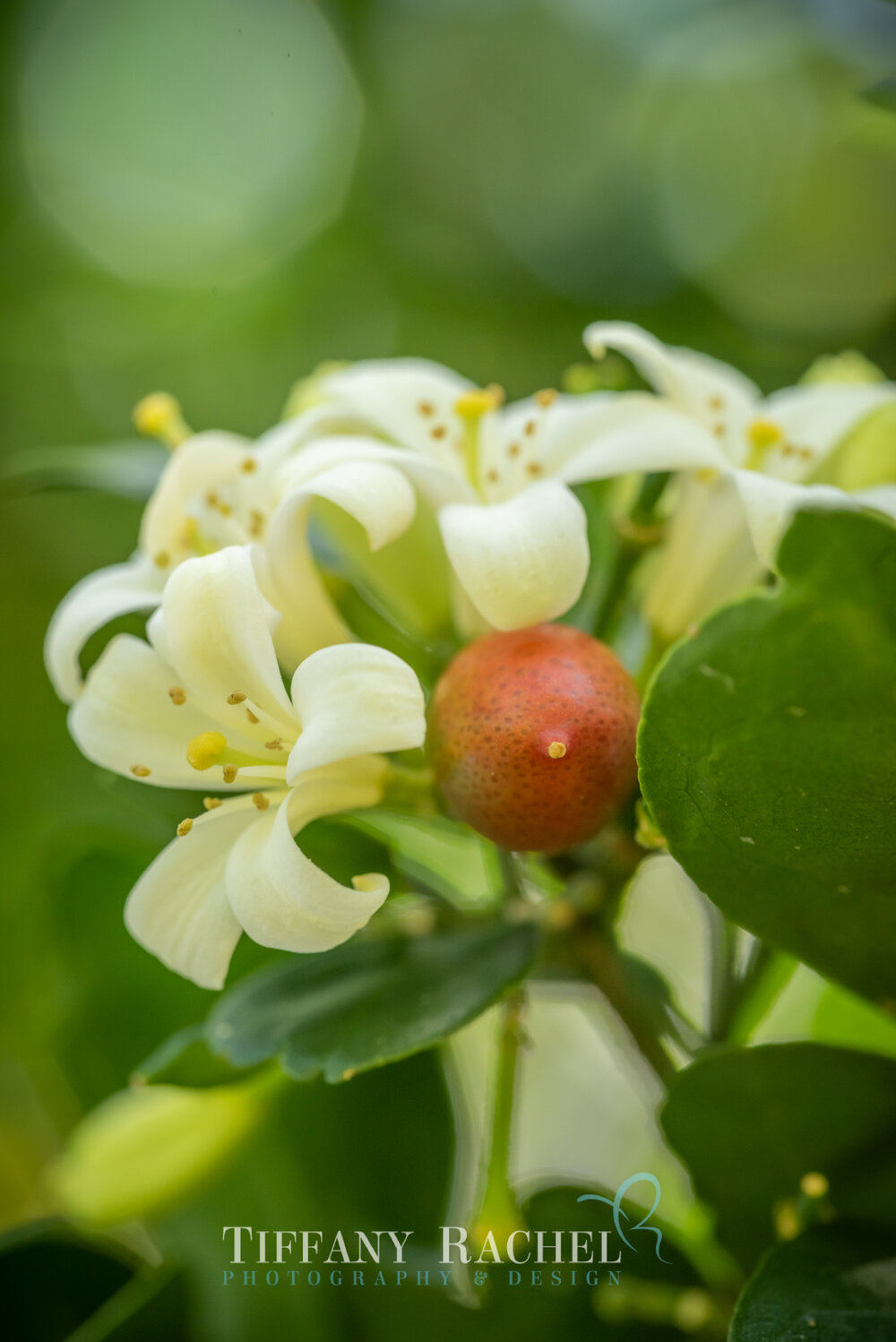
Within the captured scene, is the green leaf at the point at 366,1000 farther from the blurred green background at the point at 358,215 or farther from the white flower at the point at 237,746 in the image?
the blurred green background at the point at 358,215

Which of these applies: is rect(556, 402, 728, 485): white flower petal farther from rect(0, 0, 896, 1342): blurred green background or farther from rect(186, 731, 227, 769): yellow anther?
rect(0, 0, 896, 1342): blurred green background

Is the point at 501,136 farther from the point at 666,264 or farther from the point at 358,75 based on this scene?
the point at 666,264

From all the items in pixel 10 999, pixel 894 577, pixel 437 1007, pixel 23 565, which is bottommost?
pixel 10 999

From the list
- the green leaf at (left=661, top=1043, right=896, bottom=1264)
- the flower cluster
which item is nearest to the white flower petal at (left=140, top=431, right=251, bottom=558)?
the flower cluster

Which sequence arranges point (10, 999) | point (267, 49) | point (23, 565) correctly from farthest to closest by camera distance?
point (23, 565) → point (267, 49) → point (10, 999)

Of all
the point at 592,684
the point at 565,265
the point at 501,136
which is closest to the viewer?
the point at 592,684

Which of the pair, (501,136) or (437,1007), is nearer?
(437,1007)

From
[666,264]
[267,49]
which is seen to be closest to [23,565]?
[267,49]

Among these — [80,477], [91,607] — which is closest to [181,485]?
[91,607]
